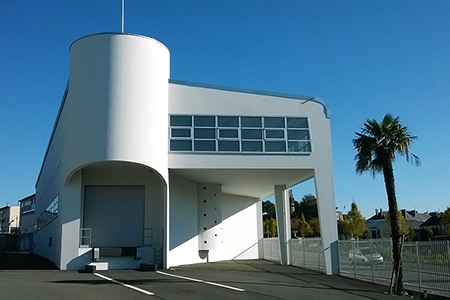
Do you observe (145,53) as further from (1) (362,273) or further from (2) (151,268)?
(1) (362,273)

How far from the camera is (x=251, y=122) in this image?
24.5 m

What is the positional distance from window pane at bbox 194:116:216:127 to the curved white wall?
1.61 m

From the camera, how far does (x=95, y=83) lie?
22.0m

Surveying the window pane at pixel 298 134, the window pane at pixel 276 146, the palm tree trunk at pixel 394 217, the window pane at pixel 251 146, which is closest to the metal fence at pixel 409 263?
the palm tree trunk at pixel 394 217

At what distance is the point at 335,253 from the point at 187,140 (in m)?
9.02

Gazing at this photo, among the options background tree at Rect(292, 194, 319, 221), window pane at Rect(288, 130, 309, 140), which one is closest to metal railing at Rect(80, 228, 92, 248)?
window pane at Rect(288, 130, 309, 140)

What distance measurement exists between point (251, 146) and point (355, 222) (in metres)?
32.6

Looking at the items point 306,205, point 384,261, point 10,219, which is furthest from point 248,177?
point 10,219

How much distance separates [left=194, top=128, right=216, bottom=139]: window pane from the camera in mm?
23828

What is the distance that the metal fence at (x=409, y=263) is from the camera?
14.3m

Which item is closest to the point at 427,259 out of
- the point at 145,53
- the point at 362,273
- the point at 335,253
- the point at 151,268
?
the point at 362,273

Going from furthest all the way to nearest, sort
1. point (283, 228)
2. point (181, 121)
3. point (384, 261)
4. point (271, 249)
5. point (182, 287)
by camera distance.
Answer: point (271, 249)
point (283, 228)
point (181, 121)
point (384, 261)
point (182, 287)

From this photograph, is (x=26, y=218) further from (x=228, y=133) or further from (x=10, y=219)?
(x=228, y=133)

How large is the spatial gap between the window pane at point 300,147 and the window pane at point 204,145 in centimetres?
396
